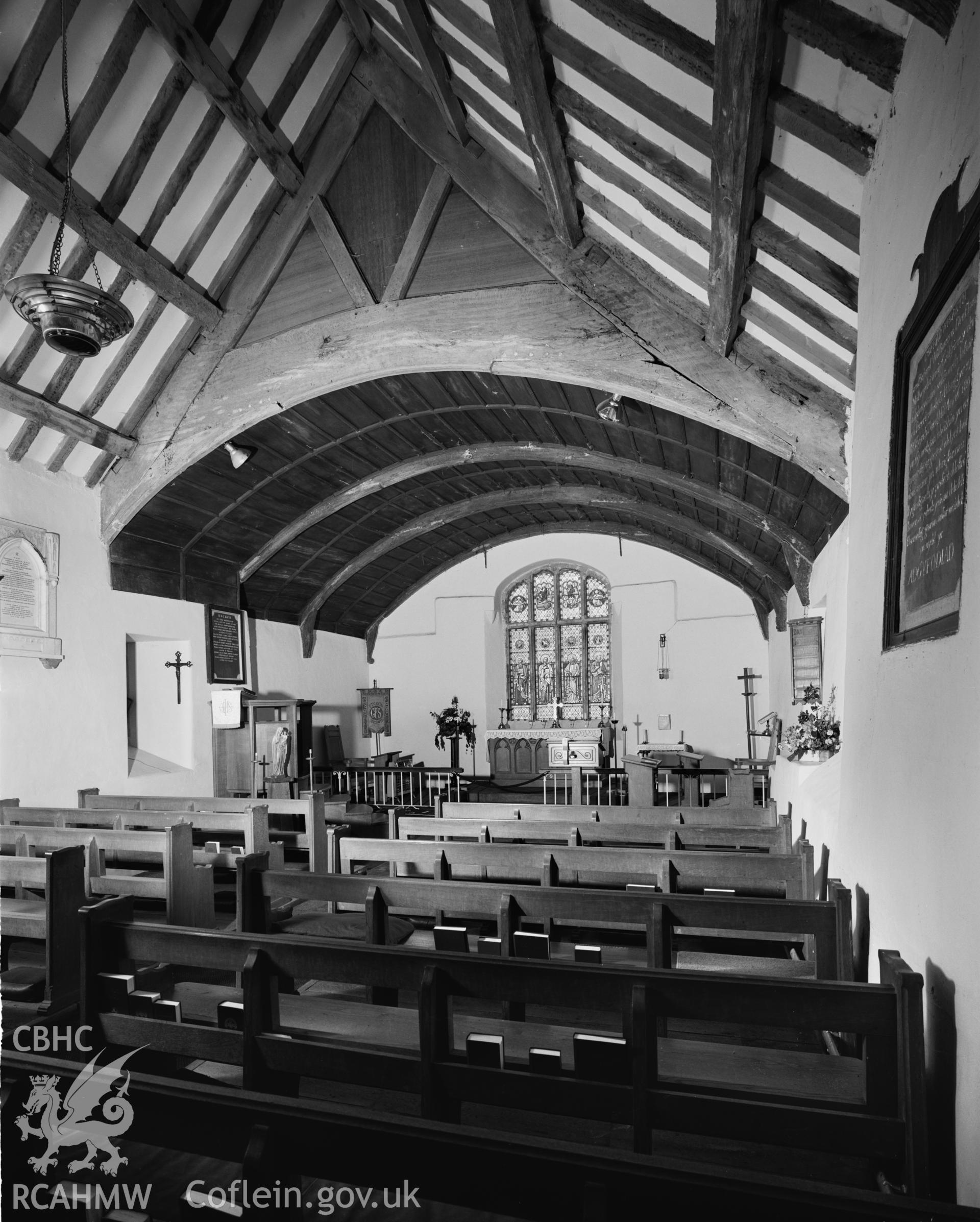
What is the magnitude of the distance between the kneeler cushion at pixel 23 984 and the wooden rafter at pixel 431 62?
16.3 ft

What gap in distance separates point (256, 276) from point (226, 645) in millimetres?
4617

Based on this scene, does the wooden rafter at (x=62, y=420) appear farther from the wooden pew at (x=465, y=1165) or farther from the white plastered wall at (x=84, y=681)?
the wooden pew at (x=465, y=1165)

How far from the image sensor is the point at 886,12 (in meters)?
2.41

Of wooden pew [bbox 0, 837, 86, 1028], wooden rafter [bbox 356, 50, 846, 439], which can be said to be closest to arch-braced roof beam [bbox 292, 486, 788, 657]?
wooden rafter [bbox 356, 50, 846, 439]

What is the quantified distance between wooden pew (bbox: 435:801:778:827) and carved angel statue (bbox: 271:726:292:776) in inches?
166

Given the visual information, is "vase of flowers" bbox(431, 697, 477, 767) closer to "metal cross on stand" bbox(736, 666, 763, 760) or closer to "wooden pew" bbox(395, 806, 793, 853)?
"metal cross on stand" bbox(736, 666, 763, 760)

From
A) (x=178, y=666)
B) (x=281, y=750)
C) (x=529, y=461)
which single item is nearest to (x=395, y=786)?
(x=281, y=750)

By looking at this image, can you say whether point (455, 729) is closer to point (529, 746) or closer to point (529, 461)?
point (529, 746)

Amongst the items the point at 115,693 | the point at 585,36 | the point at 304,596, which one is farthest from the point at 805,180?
the point at 304,596

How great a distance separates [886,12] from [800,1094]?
3.09 meters

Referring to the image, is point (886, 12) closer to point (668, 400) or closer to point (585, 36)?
point (585, 36)

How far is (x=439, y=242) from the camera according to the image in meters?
5.96

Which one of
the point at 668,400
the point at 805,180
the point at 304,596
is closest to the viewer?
the point at 805,180

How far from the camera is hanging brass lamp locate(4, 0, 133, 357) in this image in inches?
151
